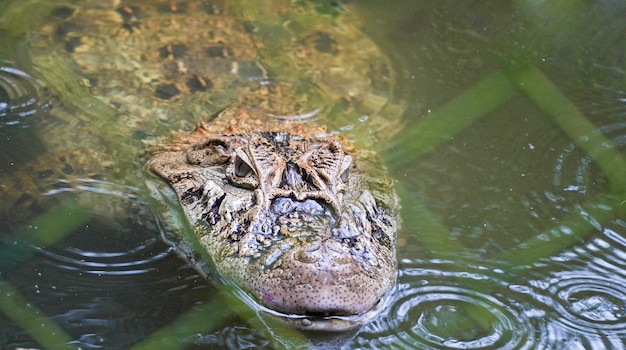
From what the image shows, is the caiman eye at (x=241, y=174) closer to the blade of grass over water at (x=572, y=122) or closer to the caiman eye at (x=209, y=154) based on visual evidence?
the caiman eye at (x=209, y=154)

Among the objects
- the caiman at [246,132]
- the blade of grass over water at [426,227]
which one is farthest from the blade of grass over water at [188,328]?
the blade of grass over water at [426,227]

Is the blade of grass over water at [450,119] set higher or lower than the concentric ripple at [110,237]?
higher

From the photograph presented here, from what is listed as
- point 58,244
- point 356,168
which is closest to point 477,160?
point 356,168

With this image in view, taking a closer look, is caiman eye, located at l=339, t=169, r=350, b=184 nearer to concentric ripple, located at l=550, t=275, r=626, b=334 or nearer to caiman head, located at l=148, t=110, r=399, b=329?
caiman head, located at l=148, t=110, r=399, b=329

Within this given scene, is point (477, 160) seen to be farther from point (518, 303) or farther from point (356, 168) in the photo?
point (518, 303)

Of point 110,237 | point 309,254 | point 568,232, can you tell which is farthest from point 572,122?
point 110,237

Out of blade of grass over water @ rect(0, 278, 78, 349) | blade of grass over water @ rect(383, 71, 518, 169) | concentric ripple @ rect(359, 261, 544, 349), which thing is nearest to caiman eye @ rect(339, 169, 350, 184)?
concentric ripple @ rect(359, 261, 544, 349)

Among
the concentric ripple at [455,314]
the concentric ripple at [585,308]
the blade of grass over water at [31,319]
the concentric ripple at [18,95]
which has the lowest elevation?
the blade of grass over water at [31,319]
